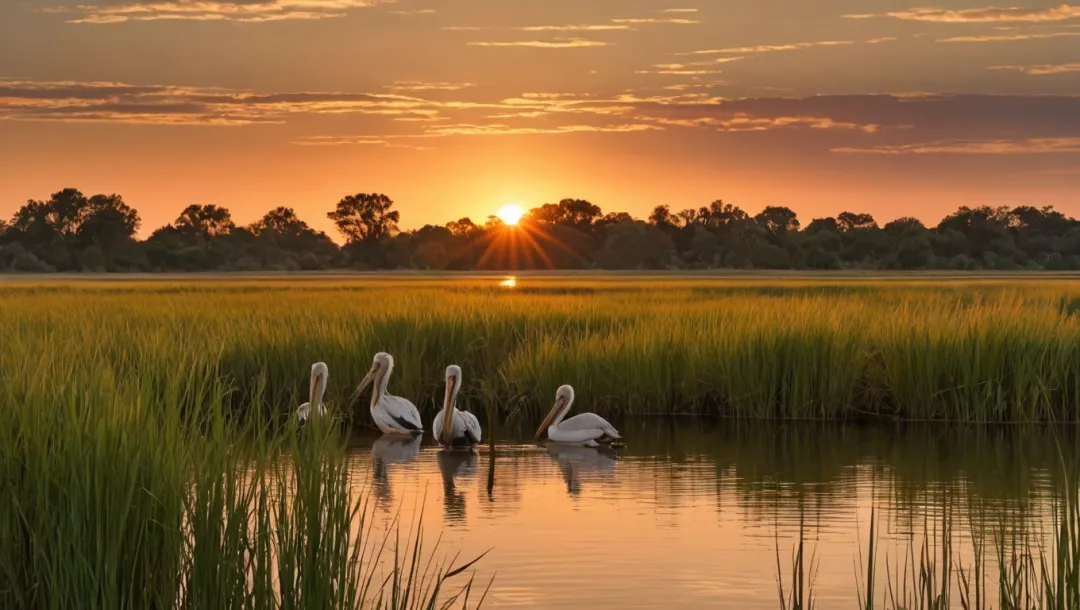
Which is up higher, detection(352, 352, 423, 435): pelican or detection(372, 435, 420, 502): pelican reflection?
detection(352, 352, 423, 435): pelican

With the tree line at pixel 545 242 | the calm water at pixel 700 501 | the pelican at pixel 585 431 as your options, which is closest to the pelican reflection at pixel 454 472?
the calm water at pixel 700 501

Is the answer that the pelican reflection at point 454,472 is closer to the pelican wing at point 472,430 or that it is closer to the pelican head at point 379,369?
the pelican wing at point 472,430

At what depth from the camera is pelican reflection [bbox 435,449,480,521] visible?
A: 10945 millimetres

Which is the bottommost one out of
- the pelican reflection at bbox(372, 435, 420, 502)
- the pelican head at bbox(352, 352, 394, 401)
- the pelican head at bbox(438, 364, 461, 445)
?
the pelican reflection at bbox(372, 435, 420, 502)

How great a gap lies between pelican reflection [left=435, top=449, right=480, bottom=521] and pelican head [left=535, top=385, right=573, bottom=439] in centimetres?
118

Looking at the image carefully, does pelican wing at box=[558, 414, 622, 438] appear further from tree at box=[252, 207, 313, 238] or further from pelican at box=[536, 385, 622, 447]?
tree at box=[252, 207, 313, 238]

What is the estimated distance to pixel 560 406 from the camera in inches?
607

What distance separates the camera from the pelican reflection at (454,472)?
1095cm

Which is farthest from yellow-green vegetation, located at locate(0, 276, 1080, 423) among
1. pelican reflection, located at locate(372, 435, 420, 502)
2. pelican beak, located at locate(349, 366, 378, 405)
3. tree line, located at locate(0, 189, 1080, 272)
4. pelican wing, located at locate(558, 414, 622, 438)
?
tree line, located at locate(0, 189, 1080, 272)

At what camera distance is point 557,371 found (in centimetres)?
1719

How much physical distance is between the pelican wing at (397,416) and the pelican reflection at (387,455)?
0.15 m

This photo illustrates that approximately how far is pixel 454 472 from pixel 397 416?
2.30m

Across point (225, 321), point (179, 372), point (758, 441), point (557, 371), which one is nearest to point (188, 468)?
point (179, 372)

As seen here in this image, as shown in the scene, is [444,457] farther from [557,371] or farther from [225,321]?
[225,321]
